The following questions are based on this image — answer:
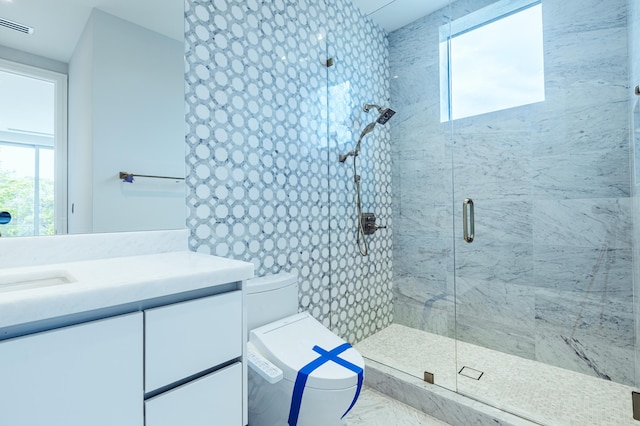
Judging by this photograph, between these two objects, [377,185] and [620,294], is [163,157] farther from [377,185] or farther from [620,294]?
[620,294]

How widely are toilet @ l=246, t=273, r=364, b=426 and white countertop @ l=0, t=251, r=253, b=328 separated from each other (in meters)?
0.38

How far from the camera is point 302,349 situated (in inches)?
52.1

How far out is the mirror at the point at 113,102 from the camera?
3.68ft

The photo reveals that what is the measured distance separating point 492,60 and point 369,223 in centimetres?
141

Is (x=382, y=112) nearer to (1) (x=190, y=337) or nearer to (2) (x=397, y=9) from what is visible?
(2) (x=397, y=9)

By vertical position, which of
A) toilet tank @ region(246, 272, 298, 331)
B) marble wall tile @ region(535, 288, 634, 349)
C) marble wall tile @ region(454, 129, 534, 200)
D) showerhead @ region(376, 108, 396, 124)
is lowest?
marble wall tile @ region(535, 288, 634, 349)

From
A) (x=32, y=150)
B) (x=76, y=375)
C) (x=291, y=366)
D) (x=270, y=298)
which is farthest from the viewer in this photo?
(x=270, y=298)

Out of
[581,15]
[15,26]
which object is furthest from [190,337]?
[581,15]

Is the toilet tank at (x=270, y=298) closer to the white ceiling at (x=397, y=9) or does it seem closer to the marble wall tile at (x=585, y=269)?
the marble wall tile at (x=585, y=269)

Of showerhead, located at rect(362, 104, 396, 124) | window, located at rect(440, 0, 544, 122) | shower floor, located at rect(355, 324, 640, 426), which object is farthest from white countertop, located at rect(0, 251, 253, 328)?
window, located at rect(440, 0, 544, 122)

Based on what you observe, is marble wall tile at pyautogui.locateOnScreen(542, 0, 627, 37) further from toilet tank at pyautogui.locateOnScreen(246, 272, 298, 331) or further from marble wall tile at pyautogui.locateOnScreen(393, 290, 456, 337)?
toilet tank at pyautogui.locateOnScreen(246, 272, 298, 331)

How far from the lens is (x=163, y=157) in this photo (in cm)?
135

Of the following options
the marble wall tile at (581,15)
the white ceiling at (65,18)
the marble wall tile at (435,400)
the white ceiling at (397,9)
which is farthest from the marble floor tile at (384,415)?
the white ceiling at (397,9)

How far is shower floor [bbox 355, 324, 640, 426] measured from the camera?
1.53 m
